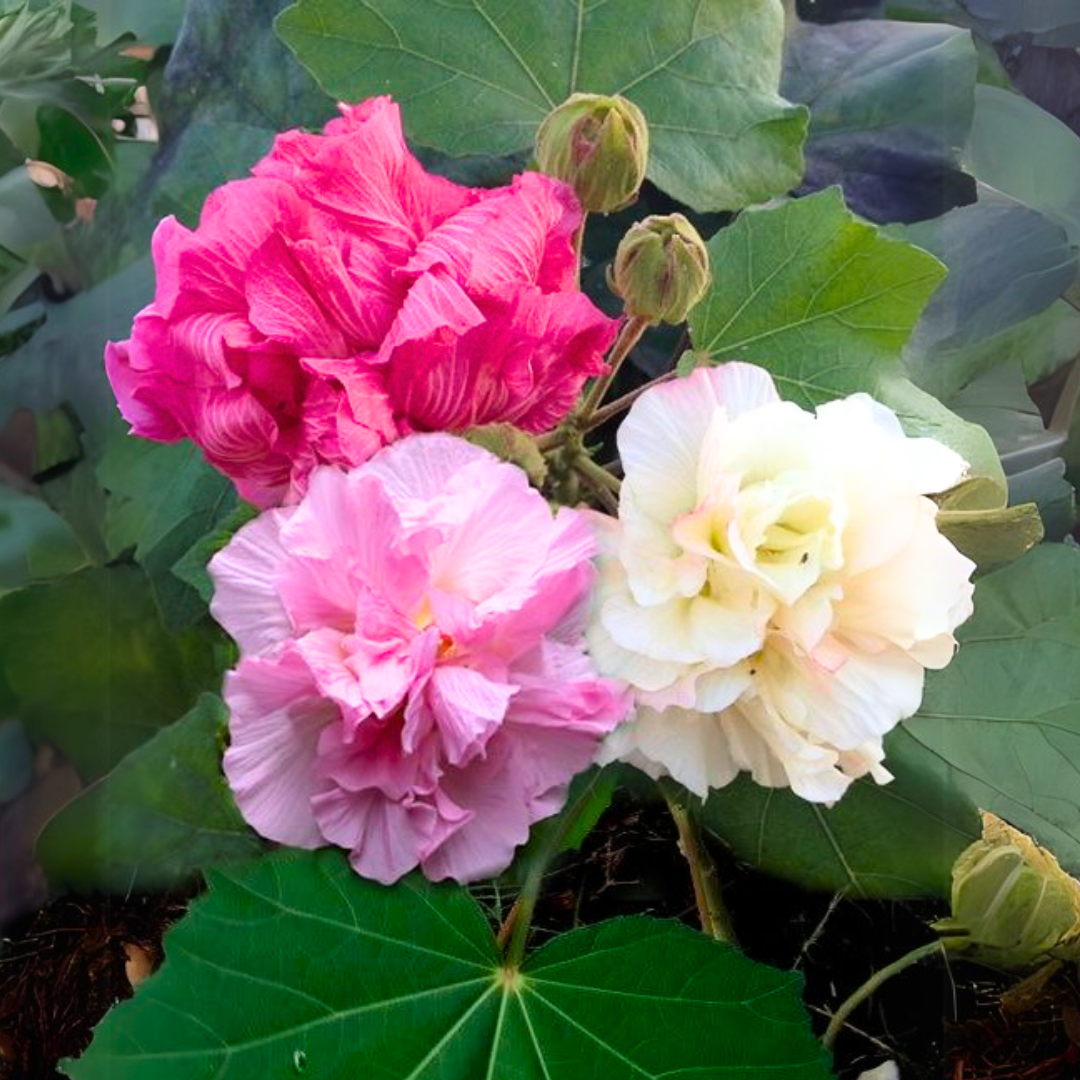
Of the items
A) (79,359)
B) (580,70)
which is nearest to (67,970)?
(79,359)

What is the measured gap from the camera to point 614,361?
0.36m

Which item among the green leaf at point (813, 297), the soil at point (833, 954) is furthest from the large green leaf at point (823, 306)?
the soil at point (833, 954)

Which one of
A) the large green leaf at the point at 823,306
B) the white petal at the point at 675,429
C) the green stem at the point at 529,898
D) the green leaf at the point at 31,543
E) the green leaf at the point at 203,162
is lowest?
the green stem at the point at 529,898

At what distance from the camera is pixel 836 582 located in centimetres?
32

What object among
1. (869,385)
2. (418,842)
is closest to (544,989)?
(418,842)

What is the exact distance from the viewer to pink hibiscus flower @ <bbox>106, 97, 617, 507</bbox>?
0.32 meters

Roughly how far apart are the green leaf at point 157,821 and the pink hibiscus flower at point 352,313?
6cm

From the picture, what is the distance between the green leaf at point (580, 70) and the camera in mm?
393

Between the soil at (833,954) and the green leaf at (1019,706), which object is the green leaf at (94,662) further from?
the green leaf at (1019,706)

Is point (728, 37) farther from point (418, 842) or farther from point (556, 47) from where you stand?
point (418, 842)

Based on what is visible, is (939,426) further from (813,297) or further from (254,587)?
(254,587)

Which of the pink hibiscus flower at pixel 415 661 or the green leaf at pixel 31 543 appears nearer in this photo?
the pink hibiscus flower at pixel 415 661

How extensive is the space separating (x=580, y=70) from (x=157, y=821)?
0.68 feet

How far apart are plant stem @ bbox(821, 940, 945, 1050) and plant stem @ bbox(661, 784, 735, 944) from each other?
1.2 inches
